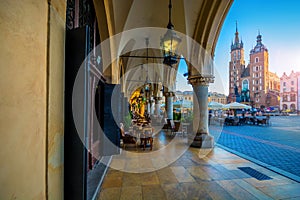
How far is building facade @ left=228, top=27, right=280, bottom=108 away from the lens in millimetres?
53188

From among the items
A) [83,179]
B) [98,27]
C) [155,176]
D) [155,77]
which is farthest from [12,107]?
[155,77]

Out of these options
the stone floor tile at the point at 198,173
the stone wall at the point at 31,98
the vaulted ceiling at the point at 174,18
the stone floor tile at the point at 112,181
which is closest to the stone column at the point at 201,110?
the vaulted ceiling at the point at 174,18

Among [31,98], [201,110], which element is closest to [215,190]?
[31,98]

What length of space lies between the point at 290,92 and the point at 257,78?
1022 centimetres

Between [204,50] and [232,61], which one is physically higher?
[232,61]

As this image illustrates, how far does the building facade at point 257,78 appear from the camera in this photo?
5319cm

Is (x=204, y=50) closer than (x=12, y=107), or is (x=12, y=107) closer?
(x=12, y=107)

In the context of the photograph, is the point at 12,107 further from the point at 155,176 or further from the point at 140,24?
the point at 140,24

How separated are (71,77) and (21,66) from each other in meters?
0.59

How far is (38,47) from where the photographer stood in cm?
121

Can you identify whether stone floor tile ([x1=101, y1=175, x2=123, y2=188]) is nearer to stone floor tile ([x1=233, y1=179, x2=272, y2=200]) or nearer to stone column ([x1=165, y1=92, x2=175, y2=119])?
stone floor tile ([x1=233, y1=179, x2=272, y2=200])

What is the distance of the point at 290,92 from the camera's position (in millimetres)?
52344

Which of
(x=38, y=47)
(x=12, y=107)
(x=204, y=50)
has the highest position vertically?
(x=204, y=50)

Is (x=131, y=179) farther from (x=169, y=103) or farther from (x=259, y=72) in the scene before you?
(x=259, y=72)
